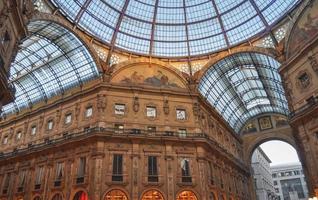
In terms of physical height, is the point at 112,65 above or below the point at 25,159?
above

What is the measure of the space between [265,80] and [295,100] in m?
17.3

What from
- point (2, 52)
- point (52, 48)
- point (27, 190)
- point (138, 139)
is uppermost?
point (52, 48)

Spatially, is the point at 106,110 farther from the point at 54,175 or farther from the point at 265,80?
the point at 265,80

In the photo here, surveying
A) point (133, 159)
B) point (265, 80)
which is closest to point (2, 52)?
point (133, 159)

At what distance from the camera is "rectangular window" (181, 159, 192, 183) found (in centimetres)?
3198

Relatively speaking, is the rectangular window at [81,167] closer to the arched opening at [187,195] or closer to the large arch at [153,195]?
the large arch at [153,195]

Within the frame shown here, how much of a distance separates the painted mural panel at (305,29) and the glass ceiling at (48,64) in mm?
24649

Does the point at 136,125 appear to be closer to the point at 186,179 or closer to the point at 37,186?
the point at 186,179

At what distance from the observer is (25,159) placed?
37.4 meters

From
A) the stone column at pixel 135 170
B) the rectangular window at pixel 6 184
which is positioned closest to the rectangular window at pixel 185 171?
the stone column at pixel 135 170

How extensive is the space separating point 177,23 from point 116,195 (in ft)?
82.5

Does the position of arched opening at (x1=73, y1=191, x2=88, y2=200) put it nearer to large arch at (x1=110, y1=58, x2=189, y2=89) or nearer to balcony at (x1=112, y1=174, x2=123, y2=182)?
balcony at (x1=112, y1=174, x2=123, y2=182)

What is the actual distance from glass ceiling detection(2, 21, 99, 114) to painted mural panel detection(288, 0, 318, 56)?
2465 centimetres

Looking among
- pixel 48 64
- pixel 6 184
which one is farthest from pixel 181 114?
pixel 6 184
